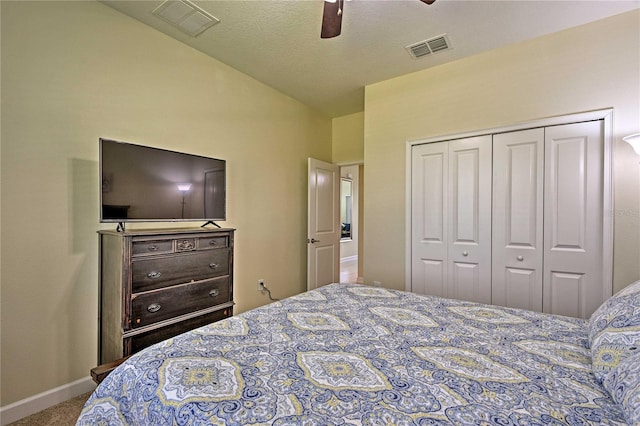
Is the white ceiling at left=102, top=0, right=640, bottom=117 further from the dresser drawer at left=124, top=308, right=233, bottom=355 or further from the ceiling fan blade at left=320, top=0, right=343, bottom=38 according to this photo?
the dresser drawer at left=124, top=308, right=233, bottom=355

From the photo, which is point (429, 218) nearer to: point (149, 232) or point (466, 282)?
point (466, 282)

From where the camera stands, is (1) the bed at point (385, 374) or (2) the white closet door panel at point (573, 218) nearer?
(1) the bed at point (385, 374)

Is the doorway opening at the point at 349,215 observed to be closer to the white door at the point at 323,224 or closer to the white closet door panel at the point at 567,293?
the white door at the point at 323,224

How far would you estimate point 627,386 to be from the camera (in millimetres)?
781

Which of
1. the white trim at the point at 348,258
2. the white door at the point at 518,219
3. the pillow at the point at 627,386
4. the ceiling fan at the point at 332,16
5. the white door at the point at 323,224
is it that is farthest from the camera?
the white trim at the point at 348,258

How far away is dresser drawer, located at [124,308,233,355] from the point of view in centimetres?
195

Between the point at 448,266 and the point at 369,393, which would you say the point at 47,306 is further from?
the point at 448,266

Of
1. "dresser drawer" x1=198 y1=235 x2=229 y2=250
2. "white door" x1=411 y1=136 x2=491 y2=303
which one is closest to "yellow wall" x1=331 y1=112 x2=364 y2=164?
"white door" x1=411 y1=136 x2=491 y2=303

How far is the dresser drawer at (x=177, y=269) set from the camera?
1975 millimetres

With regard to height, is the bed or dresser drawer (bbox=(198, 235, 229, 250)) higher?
dresser drawer (bbox=(198, 235, 229, 250))

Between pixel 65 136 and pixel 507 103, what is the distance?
356 centimetres

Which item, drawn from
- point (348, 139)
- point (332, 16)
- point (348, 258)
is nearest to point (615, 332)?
point (332, 16)

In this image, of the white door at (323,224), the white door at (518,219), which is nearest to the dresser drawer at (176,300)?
the white door at (323,224)

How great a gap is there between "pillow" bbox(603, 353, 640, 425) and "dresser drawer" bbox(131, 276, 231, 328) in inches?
89.0
